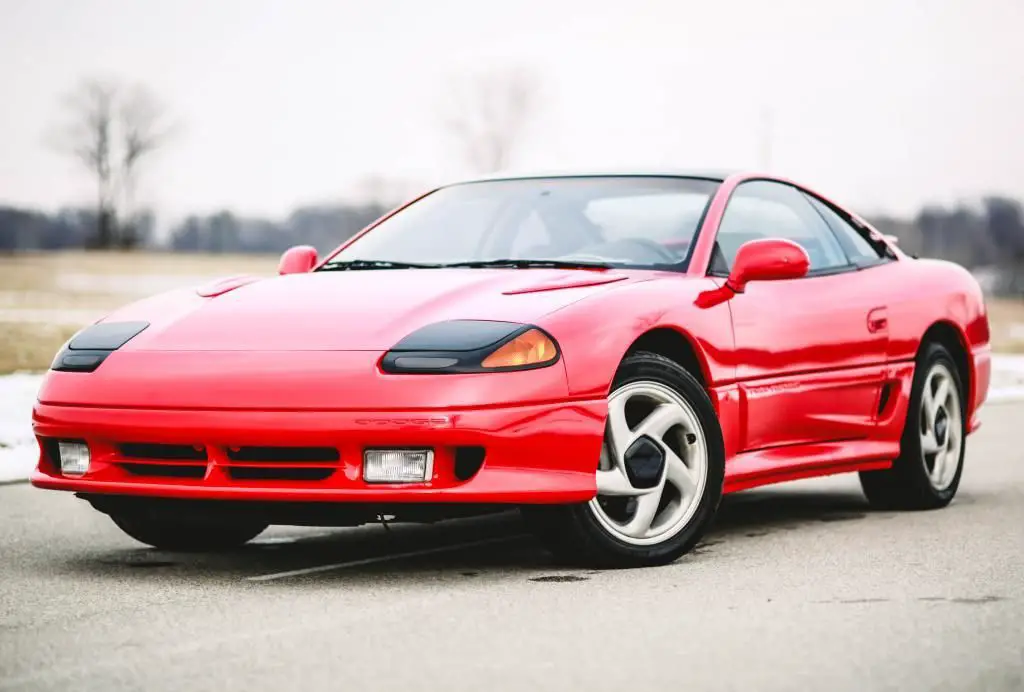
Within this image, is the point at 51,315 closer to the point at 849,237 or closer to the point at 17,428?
the point at 17,428

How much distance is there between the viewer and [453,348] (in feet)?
16.0

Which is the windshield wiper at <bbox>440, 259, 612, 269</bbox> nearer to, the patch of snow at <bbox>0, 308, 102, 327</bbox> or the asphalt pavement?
the asphalt pavement

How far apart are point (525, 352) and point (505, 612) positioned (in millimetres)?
850

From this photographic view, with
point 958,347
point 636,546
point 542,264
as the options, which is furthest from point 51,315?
point 636,546

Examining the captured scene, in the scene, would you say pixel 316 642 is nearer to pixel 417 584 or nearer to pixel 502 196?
pixel 417 584

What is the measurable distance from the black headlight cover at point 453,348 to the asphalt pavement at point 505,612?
2.14ft

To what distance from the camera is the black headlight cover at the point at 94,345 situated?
5285 mm

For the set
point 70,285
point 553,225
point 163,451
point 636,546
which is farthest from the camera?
point 70,285

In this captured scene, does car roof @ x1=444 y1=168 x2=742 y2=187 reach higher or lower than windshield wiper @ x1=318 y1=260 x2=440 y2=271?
higher

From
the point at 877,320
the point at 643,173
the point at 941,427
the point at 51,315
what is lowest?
the point at 51,315

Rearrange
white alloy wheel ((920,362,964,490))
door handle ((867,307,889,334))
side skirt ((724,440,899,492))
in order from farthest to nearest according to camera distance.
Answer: white alloy wheel ((920,362,964,490))
door handle ((867,307,889,334))
side skirt ((724,440,899,492))

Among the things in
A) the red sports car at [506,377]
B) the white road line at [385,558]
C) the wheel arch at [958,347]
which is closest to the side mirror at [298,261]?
the red sports car at [506,377]

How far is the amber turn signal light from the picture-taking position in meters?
4.88

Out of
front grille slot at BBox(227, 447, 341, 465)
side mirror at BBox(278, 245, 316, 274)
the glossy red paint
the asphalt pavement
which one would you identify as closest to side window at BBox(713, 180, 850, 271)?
the glossy red paint
